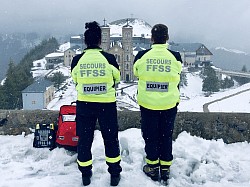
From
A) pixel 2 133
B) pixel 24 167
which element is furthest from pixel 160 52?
pixel 2 133

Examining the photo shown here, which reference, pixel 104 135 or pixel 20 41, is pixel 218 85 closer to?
pixel 104 135

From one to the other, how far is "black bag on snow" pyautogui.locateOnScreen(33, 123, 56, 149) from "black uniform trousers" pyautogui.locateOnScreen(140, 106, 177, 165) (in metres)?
1.80

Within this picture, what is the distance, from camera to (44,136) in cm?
550

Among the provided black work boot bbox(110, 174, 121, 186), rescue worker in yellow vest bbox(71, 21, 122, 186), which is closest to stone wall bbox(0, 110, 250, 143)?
rescue worker in yellow vest bbox(71, 21, 122, 186)

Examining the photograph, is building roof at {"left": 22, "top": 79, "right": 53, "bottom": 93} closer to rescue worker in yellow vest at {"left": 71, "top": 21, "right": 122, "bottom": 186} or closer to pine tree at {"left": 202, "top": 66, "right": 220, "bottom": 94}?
pine tree at {"left": 202, "top": 66, "right": 220, "bottom": 94}

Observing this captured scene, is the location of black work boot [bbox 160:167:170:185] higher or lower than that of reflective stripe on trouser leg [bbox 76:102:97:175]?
lower

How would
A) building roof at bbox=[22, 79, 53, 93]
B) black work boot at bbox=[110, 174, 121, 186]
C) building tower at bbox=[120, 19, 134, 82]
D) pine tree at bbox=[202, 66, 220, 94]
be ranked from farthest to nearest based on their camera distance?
1. pine tree at bbox=[202, 66, 220, 94]
2. building tower at bbox=[120, 19, 134, 82]
3. building roof at bbox=[22, 79, 53, 93]
4. black work boot at bbox=[110, 174, 121, 186]

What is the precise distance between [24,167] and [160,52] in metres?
2.61

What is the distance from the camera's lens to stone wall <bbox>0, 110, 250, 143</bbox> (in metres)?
5.73

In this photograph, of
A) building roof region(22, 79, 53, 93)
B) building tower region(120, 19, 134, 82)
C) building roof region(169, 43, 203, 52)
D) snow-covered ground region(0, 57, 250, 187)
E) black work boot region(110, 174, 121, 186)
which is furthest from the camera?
building roof region(169, 43, 203, 52)

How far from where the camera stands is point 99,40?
4348 mm

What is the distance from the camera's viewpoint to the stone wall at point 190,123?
5.73 metres

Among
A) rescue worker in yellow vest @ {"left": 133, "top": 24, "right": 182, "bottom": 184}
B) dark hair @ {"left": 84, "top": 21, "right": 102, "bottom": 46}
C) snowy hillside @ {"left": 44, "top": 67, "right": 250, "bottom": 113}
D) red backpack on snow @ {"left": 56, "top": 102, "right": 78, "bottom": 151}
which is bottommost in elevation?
snowy hillside @ {"left": 44, "top": 67, "right": 250, "bottom": 113}

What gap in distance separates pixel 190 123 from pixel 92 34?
266 centimetres
